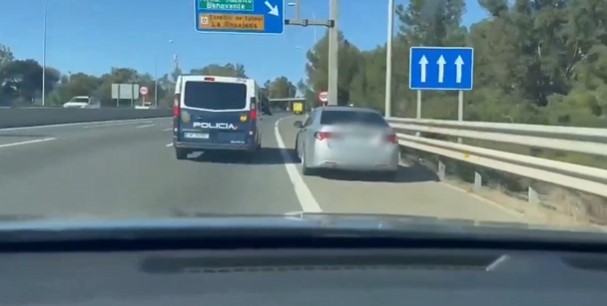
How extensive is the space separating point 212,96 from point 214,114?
51 cm

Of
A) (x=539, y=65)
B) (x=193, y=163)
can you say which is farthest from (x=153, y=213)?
(x=539, y=65)

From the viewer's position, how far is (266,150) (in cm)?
2792

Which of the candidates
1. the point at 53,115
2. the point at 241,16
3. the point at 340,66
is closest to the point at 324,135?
the point at 241,16

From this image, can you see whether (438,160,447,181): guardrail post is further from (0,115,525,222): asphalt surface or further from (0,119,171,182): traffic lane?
(0,119,171,182): traffic lane

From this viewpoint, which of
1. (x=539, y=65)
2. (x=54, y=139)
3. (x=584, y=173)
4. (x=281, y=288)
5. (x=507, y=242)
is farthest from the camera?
(x=539, y=65)

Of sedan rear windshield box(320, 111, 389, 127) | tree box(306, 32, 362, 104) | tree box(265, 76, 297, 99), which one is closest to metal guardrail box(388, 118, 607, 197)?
sedan rear windshield box(320, 111, 389, 127)

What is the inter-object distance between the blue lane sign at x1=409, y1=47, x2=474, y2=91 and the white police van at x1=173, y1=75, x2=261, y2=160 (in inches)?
142

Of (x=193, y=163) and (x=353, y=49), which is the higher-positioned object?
(x=353, y=49)

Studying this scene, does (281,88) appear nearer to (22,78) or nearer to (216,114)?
(22,78)

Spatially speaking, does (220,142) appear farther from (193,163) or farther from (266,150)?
(266,150)

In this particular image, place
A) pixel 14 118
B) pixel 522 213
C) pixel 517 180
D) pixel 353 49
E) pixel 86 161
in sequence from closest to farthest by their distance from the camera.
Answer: pixel 522 213 → pixel 517 180 → pixel 86 161 → pixel 14 118 → pixel 353 49

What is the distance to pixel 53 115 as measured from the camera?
165ft

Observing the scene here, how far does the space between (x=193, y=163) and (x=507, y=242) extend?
18.5 metres

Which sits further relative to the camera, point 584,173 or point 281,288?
point 584,173
